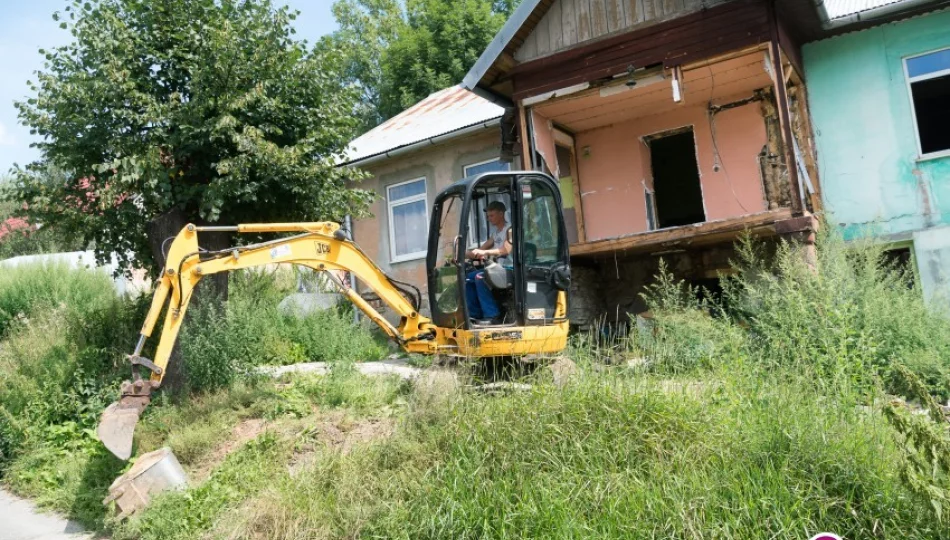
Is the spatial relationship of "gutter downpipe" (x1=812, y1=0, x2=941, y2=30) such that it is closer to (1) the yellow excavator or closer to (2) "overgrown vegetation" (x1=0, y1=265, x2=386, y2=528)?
(1) the yellow excavator

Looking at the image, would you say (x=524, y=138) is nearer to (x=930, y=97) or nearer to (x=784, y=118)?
(x=784, y=118)

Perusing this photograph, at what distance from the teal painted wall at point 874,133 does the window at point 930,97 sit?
0.38ft

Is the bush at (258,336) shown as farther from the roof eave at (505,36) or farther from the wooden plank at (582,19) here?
the wooden plank at (582,19)

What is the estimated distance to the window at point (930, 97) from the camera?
9922 millimetres

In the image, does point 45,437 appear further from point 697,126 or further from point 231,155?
point 697,126

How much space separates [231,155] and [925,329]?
7.97 m

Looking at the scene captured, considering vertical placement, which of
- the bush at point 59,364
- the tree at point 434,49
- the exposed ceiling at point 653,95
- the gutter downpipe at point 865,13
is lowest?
the bush at point 59,364

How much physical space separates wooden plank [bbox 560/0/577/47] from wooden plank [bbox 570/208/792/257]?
3.12 metres

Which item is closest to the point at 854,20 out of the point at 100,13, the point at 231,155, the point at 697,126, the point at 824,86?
the point at 824,86

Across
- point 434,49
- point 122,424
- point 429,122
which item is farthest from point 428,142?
point 434,49

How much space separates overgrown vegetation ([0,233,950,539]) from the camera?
144 inches

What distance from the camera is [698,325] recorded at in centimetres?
679

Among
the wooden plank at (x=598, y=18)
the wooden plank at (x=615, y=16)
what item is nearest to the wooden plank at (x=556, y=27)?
the wooden plank at (x=598, y=18)

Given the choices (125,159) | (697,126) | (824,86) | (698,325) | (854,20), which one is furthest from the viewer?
(697,126)
